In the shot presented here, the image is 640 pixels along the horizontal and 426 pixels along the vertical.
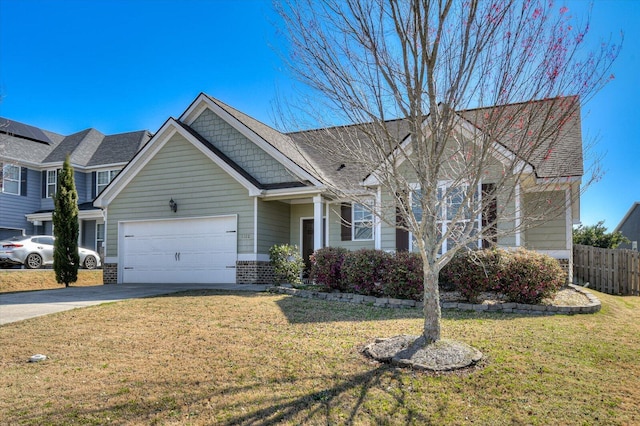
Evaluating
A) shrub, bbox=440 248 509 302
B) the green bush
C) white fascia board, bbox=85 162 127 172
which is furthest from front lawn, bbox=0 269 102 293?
the green bush

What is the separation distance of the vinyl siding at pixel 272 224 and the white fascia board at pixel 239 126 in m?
1.58

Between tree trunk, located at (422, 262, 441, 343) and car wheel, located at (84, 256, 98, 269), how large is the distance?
19.6 meters

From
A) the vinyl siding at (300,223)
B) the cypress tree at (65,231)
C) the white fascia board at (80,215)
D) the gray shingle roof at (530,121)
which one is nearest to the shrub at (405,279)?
the gray shingle roof at (530,121)

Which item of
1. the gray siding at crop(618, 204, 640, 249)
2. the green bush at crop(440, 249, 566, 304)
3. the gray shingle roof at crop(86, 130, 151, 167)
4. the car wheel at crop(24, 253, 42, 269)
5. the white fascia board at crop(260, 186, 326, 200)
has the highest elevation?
the gray shingle roof at crop(86, 130, 151, 167)

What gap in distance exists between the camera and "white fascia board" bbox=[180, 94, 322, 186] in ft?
49.2

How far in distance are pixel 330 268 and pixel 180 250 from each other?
270 inches

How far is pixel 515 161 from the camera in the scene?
5.64 meters

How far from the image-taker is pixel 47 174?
25141 millimetres

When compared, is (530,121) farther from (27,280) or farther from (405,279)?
(27,280)

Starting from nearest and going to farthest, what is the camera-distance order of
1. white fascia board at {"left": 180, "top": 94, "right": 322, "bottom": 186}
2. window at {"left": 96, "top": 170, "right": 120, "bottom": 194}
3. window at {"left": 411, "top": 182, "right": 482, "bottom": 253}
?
window at {"left": 411, "top": 182, "right": 482, "bottom": 253} < white fascia board at {"left": 180, "top": 94, "right": 322, "bottom": 186} < window at {"left": 96, "top": 170, "right": 120, "bottom": 194}

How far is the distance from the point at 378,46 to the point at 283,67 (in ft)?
5.00

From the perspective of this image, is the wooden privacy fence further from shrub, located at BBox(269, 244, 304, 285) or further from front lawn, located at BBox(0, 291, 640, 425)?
shrub, located at BBox(269, 244, 304, 285)

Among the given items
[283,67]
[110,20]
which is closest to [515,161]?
[283,67]

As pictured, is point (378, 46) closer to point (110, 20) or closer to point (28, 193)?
point (110, 20)
